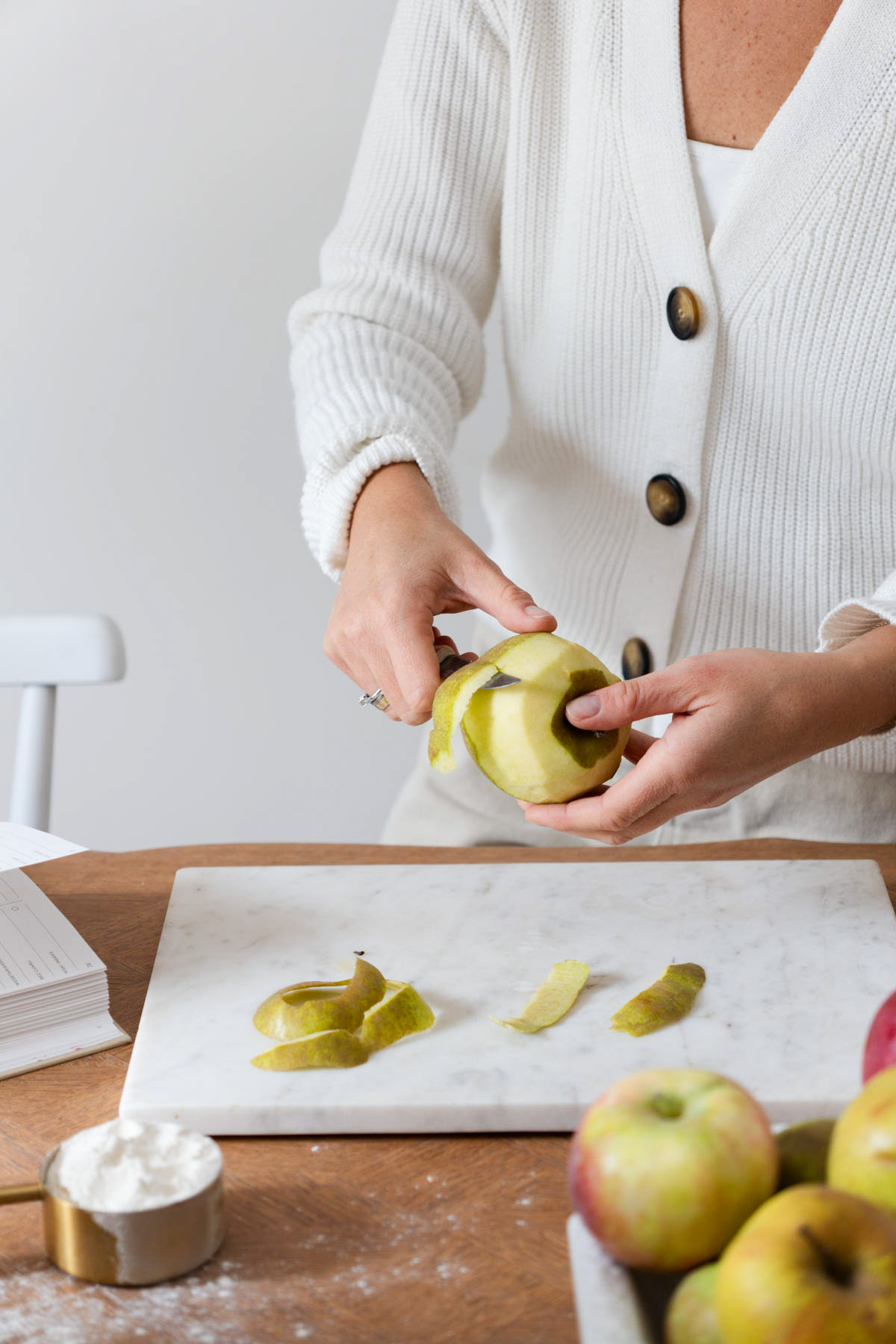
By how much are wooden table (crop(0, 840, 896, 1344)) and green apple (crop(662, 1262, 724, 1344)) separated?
0.18 m

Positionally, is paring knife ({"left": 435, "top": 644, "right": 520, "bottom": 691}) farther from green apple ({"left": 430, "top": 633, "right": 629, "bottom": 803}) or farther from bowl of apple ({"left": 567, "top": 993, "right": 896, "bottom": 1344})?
bowl of apple ({"left": 567, "top": 993, "right": 896, "bottom": 1344})

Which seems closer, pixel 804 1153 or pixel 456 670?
pixel 804 1153

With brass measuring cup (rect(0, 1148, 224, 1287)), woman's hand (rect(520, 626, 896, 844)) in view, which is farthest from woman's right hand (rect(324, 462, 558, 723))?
brass measuring cup (rect(0, 1148, 224, 1287))

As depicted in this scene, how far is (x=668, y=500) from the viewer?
123cm

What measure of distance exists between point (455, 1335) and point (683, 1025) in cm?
31

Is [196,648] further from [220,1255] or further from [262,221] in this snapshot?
[220,1255]

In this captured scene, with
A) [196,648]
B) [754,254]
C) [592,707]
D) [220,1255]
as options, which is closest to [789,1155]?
[220,1255]

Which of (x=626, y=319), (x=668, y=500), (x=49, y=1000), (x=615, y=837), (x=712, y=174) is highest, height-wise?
(x=712, y=174)

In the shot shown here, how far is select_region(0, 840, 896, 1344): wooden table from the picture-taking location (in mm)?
609

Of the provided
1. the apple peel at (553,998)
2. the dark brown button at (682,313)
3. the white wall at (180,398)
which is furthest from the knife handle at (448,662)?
the white wall at (180,398)

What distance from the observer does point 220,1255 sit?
66 centimetres

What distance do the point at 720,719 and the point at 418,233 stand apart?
67cm

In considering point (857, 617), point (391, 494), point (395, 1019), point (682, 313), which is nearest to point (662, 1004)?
point (395, 1019)

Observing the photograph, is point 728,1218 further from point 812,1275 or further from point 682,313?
point 682,313
